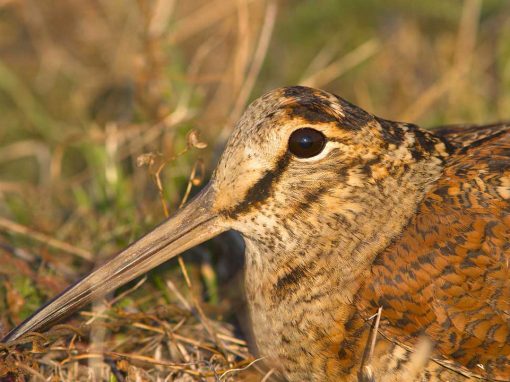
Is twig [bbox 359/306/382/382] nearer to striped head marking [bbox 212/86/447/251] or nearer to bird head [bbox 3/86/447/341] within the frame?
bird head [bbox 3/86/447/341]

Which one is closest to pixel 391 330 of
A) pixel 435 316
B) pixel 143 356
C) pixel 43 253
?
pixel 435 316

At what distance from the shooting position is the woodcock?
9.80ft

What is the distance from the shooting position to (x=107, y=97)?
245 inches

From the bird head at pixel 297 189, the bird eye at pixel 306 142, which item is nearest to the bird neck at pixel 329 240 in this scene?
the bird head at pixel 297 189

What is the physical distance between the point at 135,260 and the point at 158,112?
6.75 ft

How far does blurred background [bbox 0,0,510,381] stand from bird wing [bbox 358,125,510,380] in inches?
27.3

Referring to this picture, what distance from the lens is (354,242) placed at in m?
3.15

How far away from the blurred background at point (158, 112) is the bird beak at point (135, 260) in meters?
0.14

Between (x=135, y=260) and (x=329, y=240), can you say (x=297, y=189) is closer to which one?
(x=329, y=240)

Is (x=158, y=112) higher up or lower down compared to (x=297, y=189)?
higher up

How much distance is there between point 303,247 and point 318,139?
1.41 feet

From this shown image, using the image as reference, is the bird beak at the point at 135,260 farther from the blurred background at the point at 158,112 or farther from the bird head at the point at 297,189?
the blurred background at the point at 158,112

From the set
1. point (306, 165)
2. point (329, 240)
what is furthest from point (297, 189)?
point (329, 240)

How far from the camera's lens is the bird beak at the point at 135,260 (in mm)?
3209
